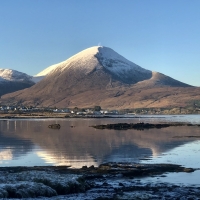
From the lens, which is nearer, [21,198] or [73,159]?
[21,198]

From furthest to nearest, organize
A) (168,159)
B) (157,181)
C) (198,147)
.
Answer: (198,147) < (168,159) < (157,181)

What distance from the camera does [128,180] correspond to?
2356 centimetres

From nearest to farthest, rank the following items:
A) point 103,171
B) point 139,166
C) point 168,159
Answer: point 103,171, point 139,166, point 168,159

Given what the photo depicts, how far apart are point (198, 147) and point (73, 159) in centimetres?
1483

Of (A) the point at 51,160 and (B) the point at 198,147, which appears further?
(B) the point at 198,147

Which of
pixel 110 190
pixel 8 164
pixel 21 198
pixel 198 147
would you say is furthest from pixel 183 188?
pixel 198 147

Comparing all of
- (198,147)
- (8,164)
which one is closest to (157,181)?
(8,164)

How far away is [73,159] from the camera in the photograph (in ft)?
110

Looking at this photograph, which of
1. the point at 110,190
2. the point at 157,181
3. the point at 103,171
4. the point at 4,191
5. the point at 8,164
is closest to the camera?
the point at 4,191

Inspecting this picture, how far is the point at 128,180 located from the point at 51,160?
35.8 feet

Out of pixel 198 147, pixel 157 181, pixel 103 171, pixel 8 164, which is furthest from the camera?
pixel 198 147

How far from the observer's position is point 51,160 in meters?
33.1

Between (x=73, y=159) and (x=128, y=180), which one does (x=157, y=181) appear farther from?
(x=73, y=159)

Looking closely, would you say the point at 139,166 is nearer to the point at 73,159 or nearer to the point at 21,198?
the point at 73,159
